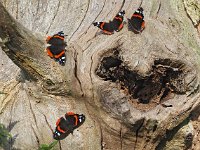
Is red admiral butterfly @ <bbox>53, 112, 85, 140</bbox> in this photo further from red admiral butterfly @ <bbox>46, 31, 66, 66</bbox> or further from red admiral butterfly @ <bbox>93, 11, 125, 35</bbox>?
red admiral butterfly @ <bbox>93, 11, 125, 35</bbox>

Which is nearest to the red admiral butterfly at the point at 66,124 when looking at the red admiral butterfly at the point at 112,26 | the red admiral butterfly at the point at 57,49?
the red admiral butterfly at the point at 57,49

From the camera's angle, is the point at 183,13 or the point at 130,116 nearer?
the point at 130,116

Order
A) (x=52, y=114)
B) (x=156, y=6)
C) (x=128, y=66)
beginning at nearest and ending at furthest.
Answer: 1. (x=128, y=66)
2. (x=52, y=114)
3. (x=156, y=6)

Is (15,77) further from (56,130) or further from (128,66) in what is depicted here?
(128,66)

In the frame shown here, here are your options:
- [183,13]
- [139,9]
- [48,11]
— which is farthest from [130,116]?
[48,11]

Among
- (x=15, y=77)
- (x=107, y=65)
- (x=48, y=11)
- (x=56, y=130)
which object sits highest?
(x=48, y=11)

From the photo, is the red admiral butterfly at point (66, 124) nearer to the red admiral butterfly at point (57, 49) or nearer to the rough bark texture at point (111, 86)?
the rough bark texture at point (111, 86)
